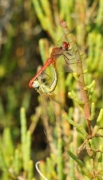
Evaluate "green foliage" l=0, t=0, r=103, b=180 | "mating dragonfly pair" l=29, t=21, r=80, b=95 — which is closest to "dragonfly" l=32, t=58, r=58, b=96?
"mating dragonfly pair" l=29, t=21, r=80, b=95

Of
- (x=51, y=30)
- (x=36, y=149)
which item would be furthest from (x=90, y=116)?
(x=36, y=149)

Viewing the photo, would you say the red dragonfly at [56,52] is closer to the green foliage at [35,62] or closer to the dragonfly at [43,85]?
the dragonfly at [43,85]

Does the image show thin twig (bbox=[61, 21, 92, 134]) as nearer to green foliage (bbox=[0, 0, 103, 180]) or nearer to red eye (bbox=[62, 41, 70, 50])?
red eye (bbox=[62, 41, 70, 50])

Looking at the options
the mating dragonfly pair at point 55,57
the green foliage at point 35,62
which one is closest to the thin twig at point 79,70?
the mating dragonfly pair at point 55,57

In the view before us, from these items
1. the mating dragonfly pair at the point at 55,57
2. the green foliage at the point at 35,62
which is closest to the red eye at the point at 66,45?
the mating dragonfly pair at the point at 55,57

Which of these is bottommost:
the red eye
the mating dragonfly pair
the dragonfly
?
the dragonfly

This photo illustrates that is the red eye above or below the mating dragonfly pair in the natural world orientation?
above

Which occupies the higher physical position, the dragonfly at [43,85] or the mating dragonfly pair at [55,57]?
the mating dragonfly pair at [55,57]

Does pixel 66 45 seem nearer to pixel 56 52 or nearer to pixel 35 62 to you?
pixel 56 52

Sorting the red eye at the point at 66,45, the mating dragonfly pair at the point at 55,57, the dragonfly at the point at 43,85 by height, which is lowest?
the dragonfly at the point at 43,85

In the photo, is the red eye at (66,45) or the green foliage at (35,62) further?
the green foliage at (35,62)

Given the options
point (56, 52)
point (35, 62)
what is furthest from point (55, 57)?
point (35, 62)

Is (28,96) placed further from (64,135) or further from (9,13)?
(64,135)
